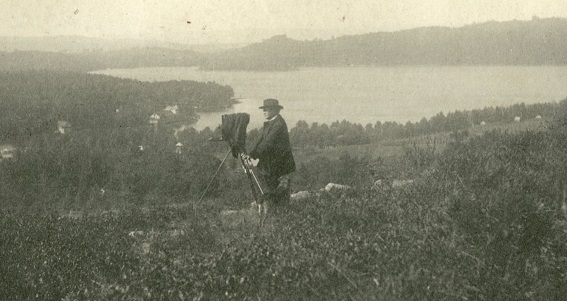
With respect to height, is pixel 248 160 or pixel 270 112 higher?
pixel 270 112

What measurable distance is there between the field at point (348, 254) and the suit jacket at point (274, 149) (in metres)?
0.61

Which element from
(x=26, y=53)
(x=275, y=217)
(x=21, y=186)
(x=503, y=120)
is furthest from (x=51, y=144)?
(x=275, y=217)

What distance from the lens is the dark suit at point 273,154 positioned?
6.62 metres

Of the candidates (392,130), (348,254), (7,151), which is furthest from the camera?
(392,130)

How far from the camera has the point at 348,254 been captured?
4160mm

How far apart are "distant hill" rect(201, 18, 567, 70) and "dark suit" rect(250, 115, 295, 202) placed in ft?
253

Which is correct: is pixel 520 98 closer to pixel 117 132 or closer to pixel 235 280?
pixel 117 132

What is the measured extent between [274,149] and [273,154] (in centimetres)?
10

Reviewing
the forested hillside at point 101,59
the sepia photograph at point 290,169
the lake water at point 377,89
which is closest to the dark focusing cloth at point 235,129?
the sepia photograph at point 290,169

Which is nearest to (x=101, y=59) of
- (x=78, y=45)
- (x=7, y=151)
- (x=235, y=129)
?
(x=78, y=45)

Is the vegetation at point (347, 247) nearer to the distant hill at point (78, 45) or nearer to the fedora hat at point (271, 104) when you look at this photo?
the fedora hat at point (271, 104)

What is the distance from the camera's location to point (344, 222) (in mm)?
5559

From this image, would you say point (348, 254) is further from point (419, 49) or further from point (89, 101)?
point (419, 49)

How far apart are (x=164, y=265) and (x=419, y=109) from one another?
87779mm
